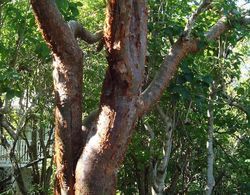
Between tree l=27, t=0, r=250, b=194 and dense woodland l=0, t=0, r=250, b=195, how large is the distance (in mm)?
28

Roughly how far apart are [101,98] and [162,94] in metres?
0.89

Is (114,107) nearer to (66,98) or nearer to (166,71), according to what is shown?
(66,98)

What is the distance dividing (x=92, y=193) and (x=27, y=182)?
6.82 metres

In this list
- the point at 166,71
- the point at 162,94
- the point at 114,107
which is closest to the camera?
the point at 114,107

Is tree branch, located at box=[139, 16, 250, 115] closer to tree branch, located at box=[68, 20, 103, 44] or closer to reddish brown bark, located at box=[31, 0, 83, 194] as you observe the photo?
reddish brown bark, located at box=[31, 0, 83, 194]

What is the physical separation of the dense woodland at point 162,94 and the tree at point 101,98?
3 centimetres

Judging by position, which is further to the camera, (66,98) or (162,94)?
(162,94)

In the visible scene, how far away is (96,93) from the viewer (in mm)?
8242

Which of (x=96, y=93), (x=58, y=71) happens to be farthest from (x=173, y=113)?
(x=58, y=71)

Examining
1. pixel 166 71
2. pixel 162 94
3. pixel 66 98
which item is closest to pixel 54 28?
pixel 66 98

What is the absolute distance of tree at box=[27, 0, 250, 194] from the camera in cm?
380

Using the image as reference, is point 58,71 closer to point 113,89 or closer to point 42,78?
point 113,89

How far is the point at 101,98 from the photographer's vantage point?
400 cm

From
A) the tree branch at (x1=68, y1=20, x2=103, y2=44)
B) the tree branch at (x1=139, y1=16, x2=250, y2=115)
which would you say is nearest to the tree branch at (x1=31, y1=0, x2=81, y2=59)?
the tree branch at (x1=68, y1=20, x2=103, y2=44)
